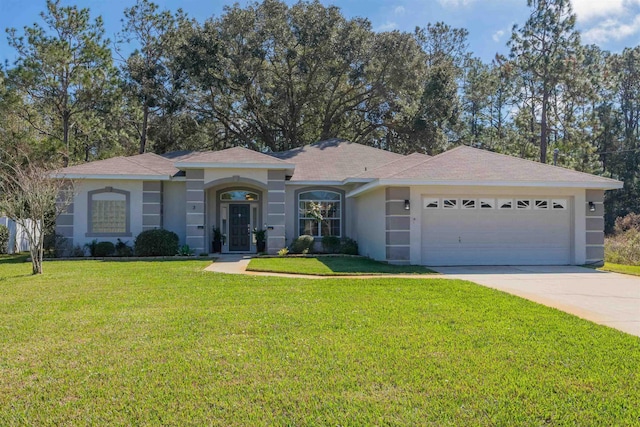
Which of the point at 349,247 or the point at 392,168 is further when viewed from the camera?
the point at 349,247

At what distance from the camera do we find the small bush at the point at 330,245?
17.6 metres

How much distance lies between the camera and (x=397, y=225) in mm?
13820

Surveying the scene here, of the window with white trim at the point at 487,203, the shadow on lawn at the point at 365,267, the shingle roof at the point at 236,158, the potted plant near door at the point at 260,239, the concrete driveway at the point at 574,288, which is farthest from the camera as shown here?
the potted plant near door at the point at 260,239

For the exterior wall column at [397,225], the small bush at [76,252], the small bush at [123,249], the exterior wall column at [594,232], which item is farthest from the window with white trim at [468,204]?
the small bush at [76,252]

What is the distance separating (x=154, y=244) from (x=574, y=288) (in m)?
13.0

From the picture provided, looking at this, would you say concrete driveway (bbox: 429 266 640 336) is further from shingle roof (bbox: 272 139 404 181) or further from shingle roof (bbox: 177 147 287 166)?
shingle roof (bbox: 177 147 287 166)

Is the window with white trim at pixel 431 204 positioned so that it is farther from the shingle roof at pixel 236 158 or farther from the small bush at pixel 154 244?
the small bush at pixel 154 244

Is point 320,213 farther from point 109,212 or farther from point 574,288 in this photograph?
point 574,288

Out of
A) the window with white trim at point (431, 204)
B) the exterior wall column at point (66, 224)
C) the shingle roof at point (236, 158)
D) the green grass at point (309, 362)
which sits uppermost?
the shingle roof at point (236, 158)

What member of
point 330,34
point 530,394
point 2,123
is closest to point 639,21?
point 330,34

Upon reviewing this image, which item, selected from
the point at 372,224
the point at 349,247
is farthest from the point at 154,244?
the point at 372,224

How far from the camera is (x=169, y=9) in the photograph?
28.6m

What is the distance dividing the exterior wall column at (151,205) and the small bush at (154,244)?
758mm

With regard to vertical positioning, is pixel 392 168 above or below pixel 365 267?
above
